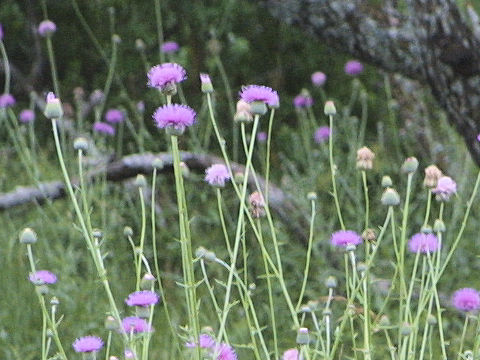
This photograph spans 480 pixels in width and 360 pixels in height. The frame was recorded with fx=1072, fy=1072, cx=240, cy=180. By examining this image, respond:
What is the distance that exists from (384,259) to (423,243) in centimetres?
147

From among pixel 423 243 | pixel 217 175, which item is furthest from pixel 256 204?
pixel 423 243

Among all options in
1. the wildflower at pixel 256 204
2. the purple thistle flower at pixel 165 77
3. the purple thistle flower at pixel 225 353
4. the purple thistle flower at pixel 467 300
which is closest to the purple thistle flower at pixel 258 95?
the purple thistle flower at pixel 165 77

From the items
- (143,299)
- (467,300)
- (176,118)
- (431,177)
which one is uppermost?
(176,118)

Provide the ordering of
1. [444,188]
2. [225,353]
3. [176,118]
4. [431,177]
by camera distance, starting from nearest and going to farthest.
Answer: [176,118], [225,353], [431,177], [444,188]

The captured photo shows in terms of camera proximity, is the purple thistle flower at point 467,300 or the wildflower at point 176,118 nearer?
the wildflower at point 176,118

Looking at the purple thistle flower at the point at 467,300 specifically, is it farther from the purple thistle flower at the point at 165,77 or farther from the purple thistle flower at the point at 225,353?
the purple thistle flower at the point at 165,77

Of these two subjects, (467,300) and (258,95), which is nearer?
(258,95)

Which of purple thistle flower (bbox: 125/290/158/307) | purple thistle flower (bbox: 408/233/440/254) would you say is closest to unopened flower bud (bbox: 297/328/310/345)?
purple thistle flower (bbox: 125/290/158/307)

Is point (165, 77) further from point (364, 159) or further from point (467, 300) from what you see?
point (467, 300)

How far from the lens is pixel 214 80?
466 centimetres

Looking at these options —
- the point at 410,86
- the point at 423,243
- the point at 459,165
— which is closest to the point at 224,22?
the point at 410,86

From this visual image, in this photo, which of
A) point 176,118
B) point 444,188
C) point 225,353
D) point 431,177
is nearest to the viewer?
point 176,118

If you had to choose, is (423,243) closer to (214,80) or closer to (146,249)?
(146,249)

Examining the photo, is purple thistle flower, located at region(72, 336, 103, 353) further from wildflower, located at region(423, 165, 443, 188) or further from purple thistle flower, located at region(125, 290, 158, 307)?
wildflower, located at region(423, 165, 443, 188)
